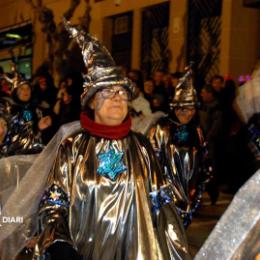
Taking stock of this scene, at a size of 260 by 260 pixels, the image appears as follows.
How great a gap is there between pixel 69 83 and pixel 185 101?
5.12m

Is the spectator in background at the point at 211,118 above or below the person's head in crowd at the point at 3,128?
below

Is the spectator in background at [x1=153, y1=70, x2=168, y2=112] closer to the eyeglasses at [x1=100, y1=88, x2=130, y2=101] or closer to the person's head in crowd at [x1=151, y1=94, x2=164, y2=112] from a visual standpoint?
the person's head in crowd at [x1=151, y1=94, x2=164, y2=112]

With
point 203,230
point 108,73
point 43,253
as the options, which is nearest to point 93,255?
point 43,253

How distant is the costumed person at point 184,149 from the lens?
616cm

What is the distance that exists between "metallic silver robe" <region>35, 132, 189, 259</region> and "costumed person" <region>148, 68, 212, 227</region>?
221 centimetres

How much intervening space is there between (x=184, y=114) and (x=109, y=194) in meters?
3.71

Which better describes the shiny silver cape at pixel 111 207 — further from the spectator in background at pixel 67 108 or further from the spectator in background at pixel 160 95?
the spectator in background at pixel 67 108

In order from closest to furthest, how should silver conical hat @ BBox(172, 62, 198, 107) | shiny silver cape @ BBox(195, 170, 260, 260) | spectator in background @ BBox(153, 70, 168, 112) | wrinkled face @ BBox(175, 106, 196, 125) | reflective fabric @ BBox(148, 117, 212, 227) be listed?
1. shiny silver cape @ BBox(195, 170, 260, 260)
2. reflective fabric @ BBox(148, 117, 212, 227)
3. wrinkled face @ BBox(175, 106, 196, 125)
4. silver conical hat @ BBox(172, 62, 198, 107)
5. spectator in background @ BBox(153, 70, 168, 112)

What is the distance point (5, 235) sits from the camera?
4.38 metres

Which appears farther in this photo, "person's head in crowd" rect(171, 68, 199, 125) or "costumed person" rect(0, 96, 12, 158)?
"person's head in crowd" rect(171, 68, 199, 125)

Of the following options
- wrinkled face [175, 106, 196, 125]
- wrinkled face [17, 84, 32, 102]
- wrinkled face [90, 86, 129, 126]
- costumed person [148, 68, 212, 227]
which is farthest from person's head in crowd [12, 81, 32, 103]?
wrinkled face [90, 86, 129, 126]

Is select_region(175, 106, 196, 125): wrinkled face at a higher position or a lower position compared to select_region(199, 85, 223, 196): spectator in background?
higher

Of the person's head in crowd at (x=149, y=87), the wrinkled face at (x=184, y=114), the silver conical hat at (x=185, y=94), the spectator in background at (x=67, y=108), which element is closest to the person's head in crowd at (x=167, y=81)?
the person's head in crowd at (x=149, y=87)

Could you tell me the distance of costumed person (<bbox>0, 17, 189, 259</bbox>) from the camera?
3.58 metres
